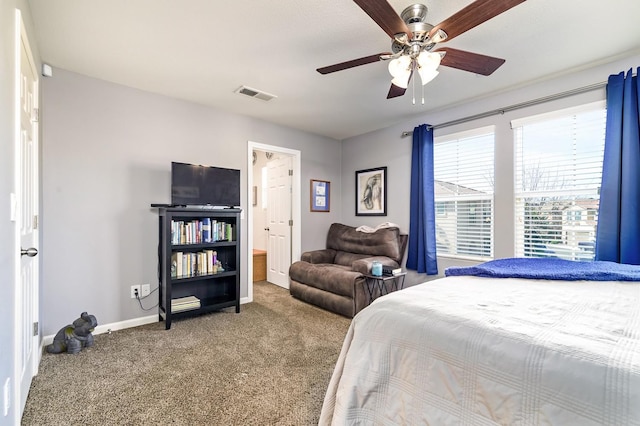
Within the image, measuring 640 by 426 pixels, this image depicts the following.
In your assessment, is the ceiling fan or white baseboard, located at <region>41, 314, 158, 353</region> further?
white baseboard, located at <region>41, 314, 158, 353</region>

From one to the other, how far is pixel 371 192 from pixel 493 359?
11.9 feet

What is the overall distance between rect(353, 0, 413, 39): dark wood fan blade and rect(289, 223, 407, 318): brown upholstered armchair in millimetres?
2345

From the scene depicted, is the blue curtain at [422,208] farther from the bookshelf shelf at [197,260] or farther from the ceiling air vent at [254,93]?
the bookshelf shelf at [197,260]

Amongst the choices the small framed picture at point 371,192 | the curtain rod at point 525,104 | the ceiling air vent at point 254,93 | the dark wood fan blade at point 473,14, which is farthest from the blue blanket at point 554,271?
the ceiling air vent at point 254,93

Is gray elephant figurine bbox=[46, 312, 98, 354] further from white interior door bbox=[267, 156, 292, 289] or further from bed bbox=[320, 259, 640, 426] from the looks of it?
white interior door bbox=[267, 156, 292, 289]

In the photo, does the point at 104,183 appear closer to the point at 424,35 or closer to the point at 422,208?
the point at 424,35

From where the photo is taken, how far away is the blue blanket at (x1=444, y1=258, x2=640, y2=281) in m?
1.70

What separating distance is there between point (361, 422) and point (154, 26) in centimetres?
269

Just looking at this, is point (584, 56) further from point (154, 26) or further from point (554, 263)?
point (154, 26)

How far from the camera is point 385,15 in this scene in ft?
4.86

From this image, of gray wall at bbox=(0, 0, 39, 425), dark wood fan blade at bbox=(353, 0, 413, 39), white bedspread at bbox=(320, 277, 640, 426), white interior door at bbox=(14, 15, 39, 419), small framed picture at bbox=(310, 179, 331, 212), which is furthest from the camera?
small framed picture at bbox=(310, 179, 331, 212)

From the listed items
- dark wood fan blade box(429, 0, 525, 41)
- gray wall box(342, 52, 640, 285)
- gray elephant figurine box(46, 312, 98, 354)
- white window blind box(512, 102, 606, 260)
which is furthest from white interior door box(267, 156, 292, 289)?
dark wood fan blade box(429, 0, 525, 41)

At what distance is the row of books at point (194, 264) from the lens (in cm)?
303
